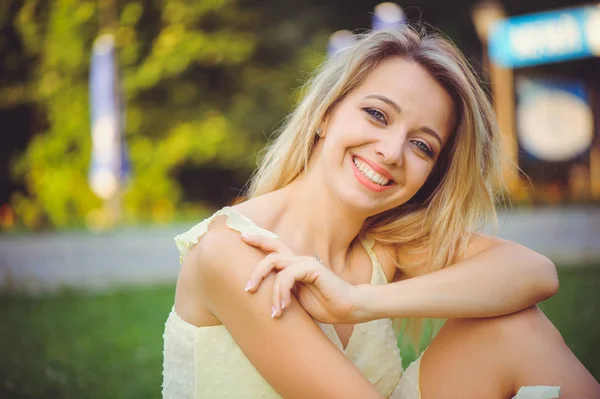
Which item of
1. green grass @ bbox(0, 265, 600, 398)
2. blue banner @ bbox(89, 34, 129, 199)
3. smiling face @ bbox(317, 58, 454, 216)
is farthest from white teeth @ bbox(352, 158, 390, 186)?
blue banner @ bbox(89, 34, 129, 199)

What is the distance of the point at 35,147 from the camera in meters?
15.3

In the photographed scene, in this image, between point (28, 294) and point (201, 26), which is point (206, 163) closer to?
point (201, 26)

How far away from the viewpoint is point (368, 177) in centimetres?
220

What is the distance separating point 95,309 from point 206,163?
34.1ft

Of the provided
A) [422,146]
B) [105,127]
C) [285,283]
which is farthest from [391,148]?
[105,127]

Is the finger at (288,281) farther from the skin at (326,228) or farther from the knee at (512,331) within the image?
the knee at (512,331)

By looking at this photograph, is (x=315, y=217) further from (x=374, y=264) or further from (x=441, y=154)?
(x=441, y=154)

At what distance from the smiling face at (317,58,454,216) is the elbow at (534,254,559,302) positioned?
0.46 meters

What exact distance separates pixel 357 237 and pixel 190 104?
13753mm

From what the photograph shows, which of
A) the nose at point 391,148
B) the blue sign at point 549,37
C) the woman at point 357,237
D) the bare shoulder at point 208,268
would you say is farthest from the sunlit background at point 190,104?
the nose at point 391,148

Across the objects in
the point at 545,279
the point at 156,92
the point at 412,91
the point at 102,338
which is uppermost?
the point at 156,92

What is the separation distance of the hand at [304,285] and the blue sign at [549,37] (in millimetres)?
10345

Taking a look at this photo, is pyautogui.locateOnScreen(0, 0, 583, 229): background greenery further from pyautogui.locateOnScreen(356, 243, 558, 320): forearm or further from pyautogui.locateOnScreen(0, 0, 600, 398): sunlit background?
pyautogui.locateOnScreen(356, 243, 558, 320): forearm

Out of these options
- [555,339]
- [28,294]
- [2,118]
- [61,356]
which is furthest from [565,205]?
[2,118]
